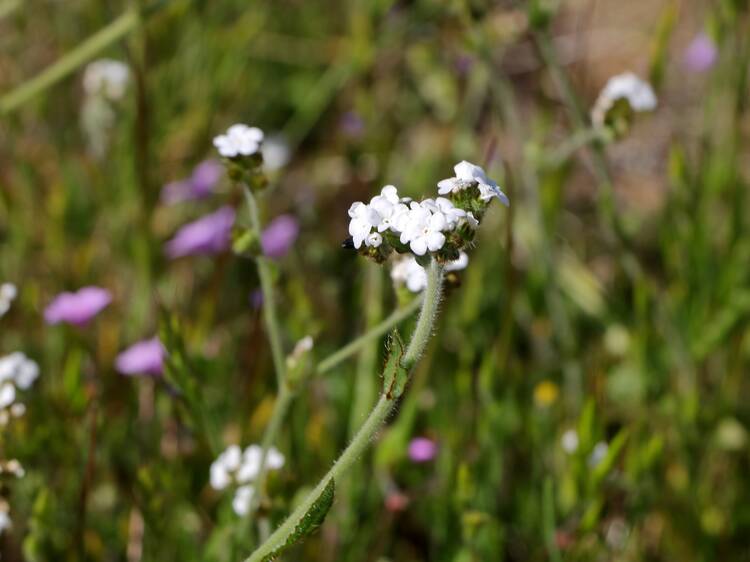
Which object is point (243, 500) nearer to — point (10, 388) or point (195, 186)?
point (10, 388)

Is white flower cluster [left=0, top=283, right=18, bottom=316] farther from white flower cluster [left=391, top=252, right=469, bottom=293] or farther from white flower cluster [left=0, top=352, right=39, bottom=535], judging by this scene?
white flower cluster [left=391, top=252, right=469, bottom=293]

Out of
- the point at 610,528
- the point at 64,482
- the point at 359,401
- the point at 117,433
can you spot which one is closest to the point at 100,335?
the point at 117,433

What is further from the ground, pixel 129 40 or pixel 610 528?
pixel 129 40

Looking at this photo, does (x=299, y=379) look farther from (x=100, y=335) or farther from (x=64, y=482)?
(x=100, y=335)

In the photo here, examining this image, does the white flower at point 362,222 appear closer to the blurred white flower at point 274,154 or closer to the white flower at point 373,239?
the white flower at point 373,239

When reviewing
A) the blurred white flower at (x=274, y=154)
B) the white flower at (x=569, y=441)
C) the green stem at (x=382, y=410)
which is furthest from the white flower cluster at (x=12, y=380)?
the blurred white flower at (x=274, y=154)

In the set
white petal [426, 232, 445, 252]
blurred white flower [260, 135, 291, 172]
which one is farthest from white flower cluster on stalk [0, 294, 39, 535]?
blurred white flower [260, 135, 291, 172]

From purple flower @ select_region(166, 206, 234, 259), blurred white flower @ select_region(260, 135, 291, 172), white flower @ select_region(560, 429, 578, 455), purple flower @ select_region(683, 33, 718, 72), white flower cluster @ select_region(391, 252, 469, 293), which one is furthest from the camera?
purple flower @ select_region(683, 33, 718, 72)
